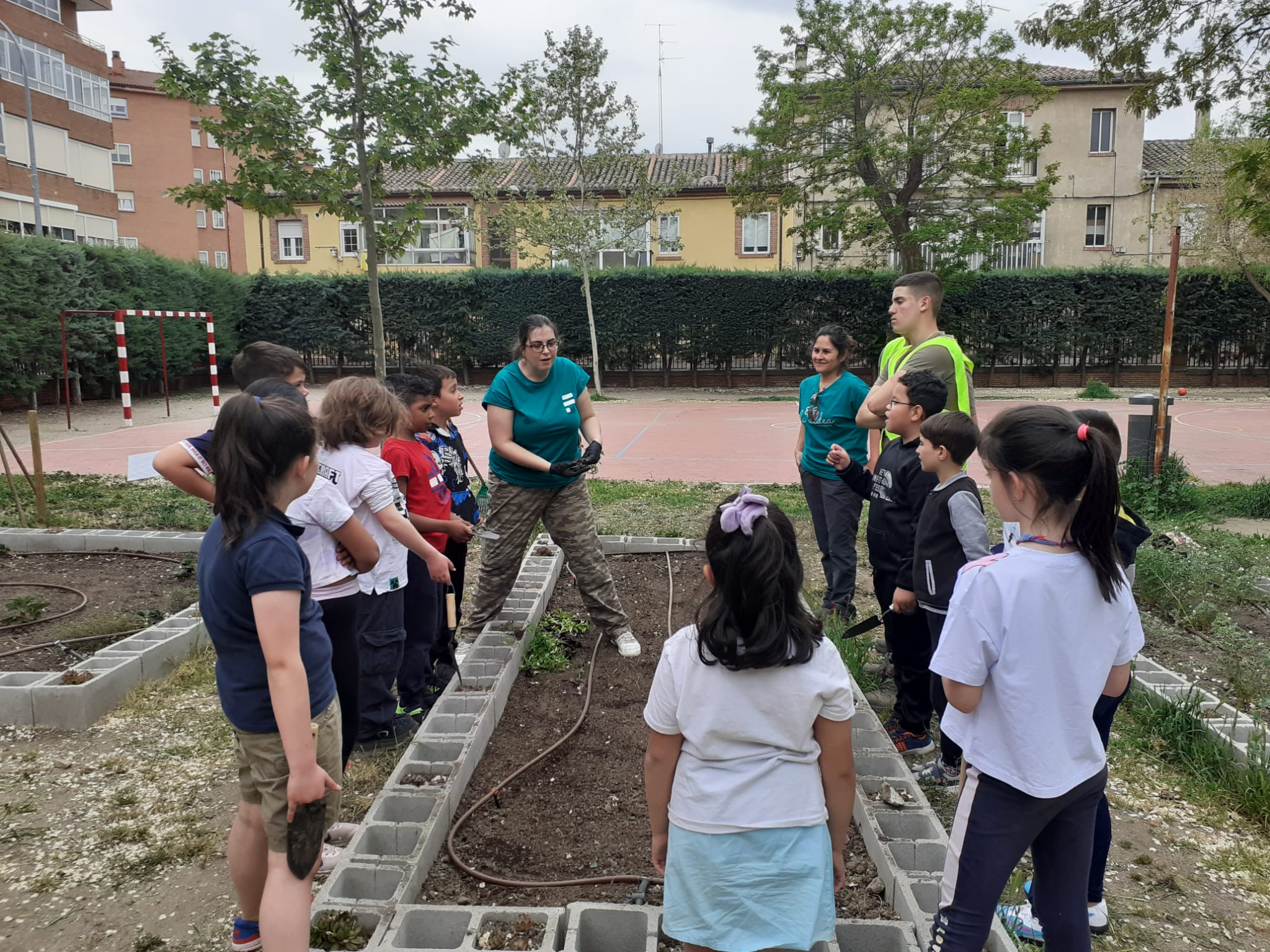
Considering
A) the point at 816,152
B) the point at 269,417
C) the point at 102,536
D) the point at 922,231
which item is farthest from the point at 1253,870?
the point at 816,152

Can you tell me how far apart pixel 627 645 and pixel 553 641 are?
0.38m

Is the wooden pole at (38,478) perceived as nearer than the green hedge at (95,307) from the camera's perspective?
Yes

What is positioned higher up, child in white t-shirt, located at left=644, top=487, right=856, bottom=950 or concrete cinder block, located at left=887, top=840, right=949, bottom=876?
child in white t-shirt, located at left=644, top=487, right=856, bottom=950

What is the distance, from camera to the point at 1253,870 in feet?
9.60

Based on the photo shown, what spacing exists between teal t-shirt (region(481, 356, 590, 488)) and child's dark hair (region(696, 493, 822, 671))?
273 centimetres

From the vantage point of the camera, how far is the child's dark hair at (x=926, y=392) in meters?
3.77

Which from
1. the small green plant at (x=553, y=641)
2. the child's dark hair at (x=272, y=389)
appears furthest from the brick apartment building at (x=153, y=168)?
the child's dark hair at (x=272, y=389)

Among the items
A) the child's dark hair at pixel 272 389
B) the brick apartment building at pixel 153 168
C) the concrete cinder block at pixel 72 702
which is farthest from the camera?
the brick apartment building at pixel 153 168

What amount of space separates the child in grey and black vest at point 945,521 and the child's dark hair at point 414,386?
7.04 feet

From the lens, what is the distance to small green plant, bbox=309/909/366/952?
2326 mm

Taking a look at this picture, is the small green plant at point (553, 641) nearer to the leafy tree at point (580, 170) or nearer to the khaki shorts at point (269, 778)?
the khaki shorts at point (269, 778)

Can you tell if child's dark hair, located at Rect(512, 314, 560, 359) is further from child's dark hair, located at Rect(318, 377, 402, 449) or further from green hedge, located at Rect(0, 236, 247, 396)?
green hedge, located at Rect(0, 236, 247, 396)

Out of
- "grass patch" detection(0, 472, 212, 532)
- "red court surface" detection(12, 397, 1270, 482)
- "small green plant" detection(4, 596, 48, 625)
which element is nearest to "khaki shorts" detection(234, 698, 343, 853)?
"small green plant" detection(4, 596, 48, 625)

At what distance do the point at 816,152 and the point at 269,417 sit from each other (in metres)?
22.7
